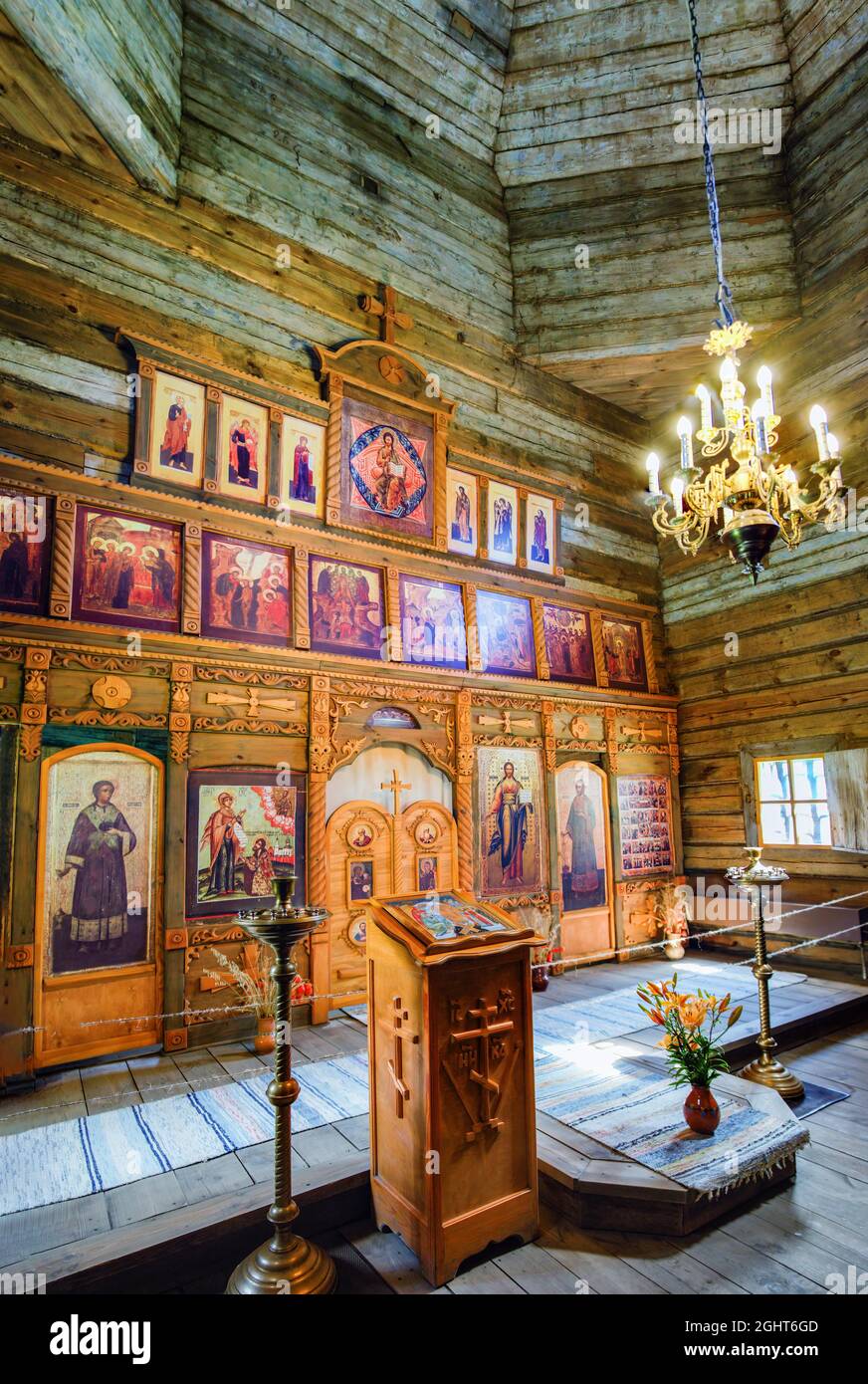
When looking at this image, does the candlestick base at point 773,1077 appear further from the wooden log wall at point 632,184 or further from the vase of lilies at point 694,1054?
the wooden log wall at point 632,184

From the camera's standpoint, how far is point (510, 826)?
26.3 feet

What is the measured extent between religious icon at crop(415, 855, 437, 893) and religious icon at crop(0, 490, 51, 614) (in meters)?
4.28

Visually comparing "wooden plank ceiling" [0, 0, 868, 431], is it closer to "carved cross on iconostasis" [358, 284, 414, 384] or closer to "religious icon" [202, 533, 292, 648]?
"carved cross on iconostasis" [358, 284, 414, 384]

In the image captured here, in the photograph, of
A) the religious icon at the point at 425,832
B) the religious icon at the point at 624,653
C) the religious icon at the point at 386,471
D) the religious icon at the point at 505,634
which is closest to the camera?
the religious icon at the point at 425,832

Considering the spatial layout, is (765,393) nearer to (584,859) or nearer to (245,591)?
(245,591)

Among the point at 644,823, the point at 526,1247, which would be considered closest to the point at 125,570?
the point at 526,1247

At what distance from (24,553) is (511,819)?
5.61 m

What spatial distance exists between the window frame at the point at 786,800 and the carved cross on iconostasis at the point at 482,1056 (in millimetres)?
6220

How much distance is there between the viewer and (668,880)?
9508 mm

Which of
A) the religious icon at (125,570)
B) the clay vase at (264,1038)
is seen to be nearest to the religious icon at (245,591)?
the religious icon at (125,570)

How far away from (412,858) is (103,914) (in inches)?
118

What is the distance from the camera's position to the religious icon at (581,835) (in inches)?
334

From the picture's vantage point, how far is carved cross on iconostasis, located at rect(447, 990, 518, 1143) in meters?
3.04

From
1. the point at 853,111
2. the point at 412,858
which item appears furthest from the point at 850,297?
the point at 412,858
